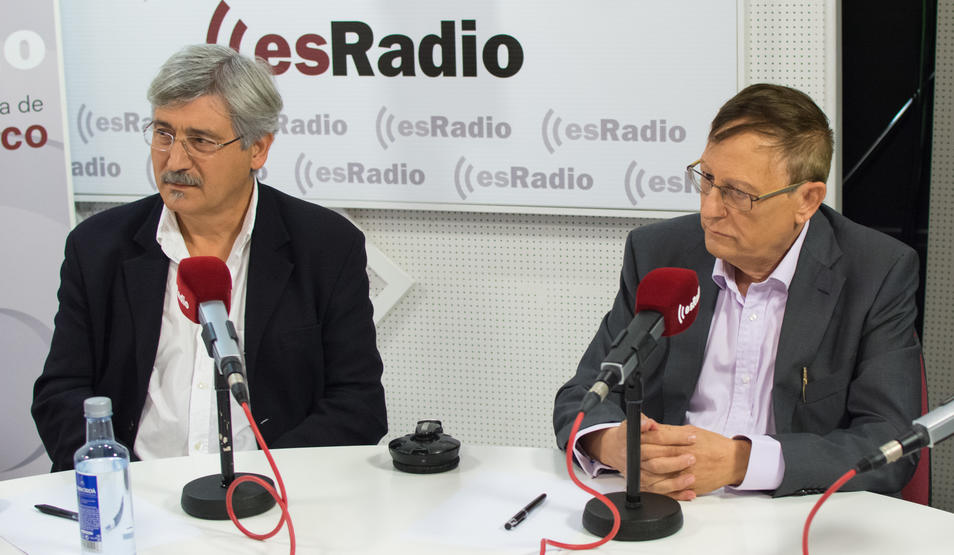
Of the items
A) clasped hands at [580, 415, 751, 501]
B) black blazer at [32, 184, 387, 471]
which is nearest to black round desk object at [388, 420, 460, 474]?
clasped hands at [580, 415, 751, 501]

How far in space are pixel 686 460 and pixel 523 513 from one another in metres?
0.31

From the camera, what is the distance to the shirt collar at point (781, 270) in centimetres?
221

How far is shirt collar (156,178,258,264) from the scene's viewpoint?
2582 mm

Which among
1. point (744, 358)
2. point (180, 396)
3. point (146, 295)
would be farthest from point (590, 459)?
point (146, 295)

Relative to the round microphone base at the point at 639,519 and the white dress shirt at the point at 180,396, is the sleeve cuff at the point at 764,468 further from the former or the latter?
the white dress shirt at the point at 180,396

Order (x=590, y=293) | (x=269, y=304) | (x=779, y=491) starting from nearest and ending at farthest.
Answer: (x=779, y=491) < (x=269, y=304) < (x=590, y=293)

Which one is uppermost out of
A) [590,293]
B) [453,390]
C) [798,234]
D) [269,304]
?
[798,234]

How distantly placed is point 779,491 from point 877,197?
84.1 inches

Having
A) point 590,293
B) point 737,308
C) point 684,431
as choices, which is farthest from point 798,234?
point 590,293

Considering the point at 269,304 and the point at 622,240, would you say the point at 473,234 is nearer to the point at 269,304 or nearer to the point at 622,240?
the point at 622,240

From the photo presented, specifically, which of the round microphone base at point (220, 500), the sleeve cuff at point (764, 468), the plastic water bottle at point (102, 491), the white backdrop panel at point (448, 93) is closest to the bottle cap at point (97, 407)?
the plastic water bottle at point (102, 491)

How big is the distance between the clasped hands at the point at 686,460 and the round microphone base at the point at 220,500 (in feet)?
2.18

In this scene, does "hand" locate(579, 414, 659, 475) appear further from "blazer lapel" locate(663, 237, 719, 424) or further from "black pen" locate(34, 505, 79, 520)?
"black pen" locate(34, 505, 79, 520)

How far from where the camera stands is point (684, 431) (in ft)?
6.28
